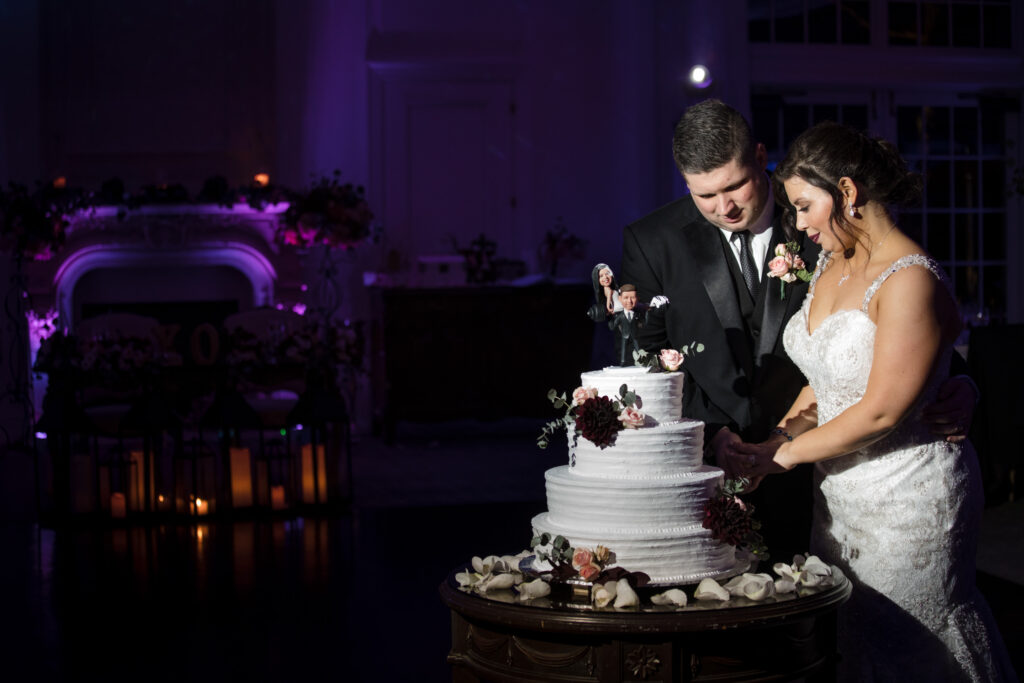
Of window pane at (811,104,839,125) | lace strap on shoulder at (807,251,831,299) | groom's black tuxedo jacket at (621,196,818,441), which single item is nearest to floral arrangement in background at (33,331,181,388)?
groom's black tuxedo jacket at (621,196,818,441)

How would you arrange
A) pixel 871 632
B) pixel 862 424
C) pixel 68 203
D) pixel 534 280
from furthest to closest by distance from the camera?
pixel 534 280
pixel 68 203
pixel 871 632
pixel 862 424

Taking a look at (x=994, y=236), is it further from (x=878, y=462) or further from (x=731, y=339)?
(x=878, y=462)

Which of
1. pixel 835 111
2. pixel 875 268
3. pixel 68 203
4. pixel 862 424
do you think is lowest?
pixel 862 424

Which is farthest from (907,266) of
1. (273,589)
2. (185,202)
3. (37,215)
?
(185,202)

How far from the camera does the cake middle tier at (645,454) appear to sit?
2.18 m

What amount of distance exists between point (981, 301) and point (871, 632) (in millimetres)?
8746

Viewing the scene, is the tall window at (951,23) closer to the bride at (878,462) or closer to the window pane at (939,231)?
the window pane at (939,231)

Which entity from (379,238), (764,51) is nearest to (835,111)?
(764,51)

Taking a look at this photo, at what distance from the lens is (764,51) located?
10258mm

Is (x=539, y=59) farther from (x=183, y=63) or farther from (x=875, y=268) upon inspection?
(x=875, y=268)

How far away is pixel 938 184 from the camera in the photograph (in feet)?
34.4

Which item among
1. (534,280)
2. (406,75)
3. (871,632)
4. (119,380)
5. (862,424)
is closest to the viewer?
(862,424)

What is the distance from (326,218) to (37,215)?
201 centimetres

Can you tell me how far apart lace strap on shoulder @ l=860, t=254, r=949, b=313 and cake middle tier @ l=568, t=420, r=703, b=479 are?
1.58ft
